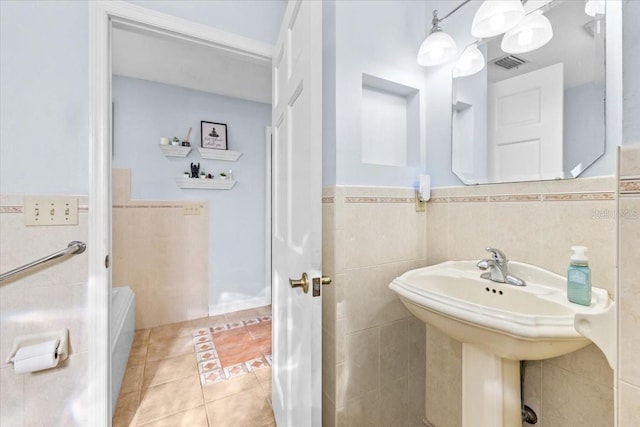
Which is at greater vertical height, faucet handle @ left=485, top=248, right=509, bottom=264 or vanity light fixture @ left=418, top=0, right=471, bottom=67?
vanity light fixture @ left=418, top=0, right=471, bottom=67

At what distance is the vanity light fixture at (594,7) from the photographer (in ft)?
2.76

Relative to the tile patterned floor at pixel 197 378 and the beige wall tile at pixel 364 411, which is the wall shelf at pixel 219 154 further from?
the beige wall tile at pixel 364 411

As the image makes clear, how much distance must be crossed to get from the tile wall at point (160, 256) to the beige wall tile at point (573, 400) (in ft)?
8.42

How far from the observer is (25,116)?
3.16ft

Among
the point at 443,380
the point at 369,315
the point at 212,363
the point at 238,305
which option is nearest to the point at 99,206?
the point at 369,315

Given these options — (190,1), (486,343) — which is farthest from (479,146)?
(190,1)

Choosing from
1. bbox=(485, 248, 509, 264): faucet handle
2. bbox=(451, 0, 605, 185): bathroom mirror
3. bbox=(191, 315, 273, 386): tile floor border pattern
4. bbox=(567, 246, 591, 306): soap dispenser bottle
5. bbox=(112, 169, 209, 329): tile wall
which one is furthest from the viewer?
bbox=(112, 169, 209, 329): tile wall

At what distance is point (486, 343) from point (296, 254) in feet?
2.08

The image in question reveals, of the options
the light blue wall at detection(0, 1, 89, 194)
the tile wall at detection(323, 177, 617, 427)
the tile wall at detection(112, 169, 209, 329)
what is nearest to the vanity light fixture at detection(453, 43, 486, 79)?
the tile wall at detection(323, 177, 617, 427)

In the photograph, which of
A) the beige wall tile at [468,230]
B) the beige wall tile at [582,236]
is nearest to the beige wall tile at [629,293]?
the beige wall tile at [582,236]

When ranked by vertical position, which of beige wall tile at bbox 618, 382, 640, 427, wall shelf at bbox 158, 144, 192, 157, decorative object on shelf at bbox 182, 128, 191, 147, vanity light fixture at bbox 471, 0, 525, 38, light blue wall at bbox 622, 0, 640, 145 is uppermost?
vanity light fixture at bbox 471, 0, 525, 38

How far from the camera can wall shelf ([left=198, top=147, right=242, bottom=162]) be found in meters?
2.55

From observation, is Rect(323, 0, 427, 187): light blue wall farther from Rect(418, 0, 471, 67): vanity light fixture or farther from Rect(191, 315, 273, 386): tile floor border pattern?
Rect(191, 315, 273, 386): tile floor border pattern

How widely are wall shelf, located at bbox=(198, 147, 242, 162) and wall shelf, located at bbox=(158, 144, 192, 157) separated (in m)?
0.12
